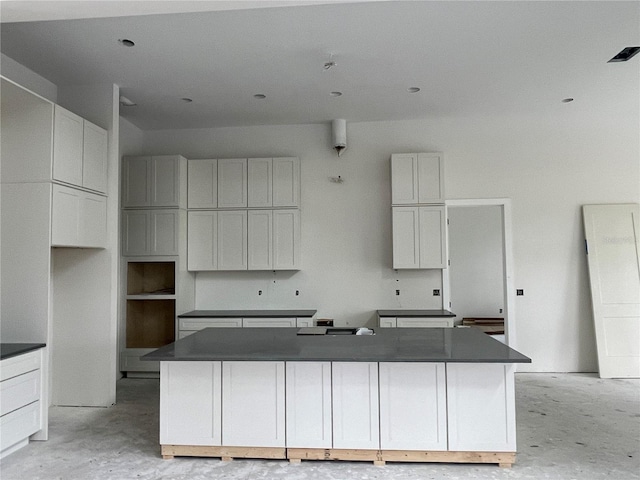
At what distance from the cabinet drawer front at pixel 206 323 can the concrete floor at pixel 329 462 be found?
1007mm

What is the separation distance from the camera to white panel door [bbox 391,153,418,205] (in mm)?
5316

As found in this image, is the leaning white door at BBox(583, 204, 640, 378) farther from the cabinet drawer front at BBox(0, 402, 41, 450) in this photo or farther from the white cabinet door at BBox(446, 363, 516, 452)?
the cabinet drawer front at BBox(0, 402, 41, 450)

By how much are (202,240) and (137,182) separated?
1.05 m

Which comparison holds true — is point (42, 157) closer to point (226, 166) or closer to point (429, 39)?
point (226, 166)

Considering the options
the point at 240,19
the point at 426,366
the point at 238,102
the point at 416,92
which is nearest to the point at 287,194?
the point at 238,102

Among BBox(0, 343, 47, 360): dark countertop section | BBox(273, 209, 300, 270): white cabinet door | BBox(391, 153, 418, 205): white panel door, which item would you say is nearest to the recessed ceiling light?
BBox(391, 153, 418, 205): white panel door

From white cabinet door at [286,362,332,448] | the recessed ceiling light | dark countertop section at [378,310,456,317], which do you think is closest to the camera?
white cabinet door at [286,362,332,448]

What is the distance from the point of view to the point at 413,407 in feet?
9.91

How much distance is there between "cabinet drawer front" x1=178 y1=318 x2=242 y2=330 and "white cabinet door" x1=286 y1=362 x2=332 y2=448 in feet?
7.44

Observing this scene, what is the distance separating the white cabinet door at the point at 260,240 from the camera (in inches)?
215

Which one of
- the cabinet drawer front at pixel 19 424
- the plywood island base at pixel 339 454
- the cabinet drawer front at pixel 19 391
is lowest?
the plywood island base at pixel 339 454

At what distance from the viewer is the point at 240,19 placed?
10.6 feet

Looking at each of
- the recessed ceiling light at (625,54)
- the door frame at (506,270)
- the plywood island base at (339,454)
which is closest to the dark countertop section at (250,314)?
the door frame at (506,270)

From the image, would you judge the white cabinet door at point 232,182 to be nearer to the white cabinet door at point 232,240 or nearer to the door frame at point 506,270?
the white cabinet door at point 232,240
